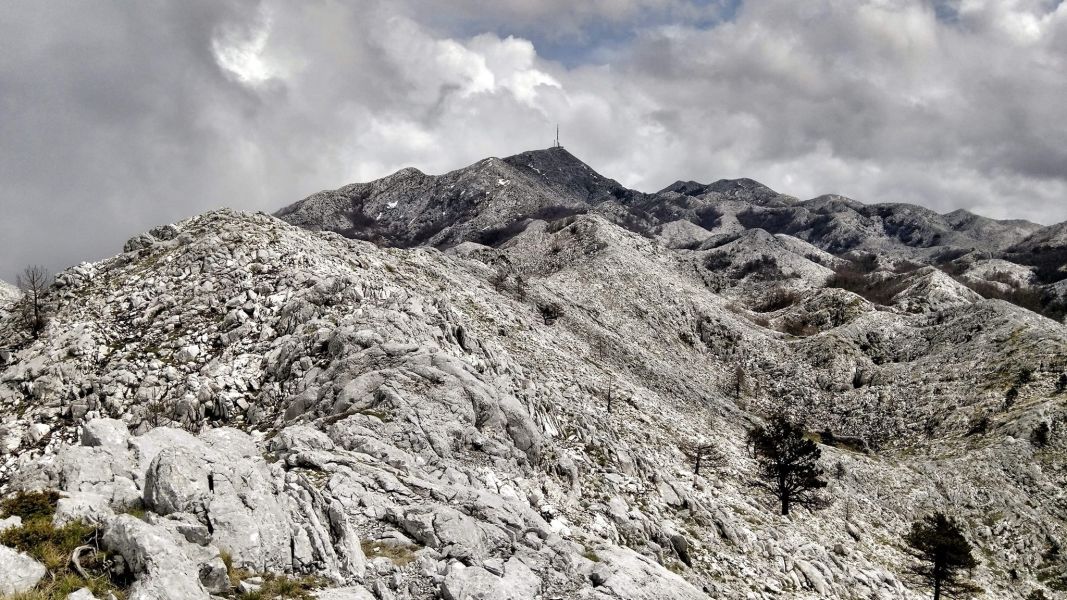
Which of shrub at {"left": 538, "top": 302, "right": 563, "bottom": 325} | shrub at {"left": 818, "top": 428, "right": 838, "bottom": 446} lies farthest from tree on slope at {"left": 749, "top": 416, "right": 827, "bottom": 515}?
shrub at {"left": 538, "top": 302, "right": 563, "bottom": 325}

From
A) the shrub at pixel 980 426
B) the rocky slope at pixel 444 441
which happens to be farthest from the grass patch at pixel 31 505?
the shrub at pixel 980 426

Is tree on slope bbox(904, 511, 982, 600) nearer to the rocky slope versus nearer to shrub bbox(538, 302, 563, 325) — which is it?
the rocky slope

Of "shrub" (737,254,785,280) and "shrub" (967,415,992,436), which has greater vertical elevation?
"shrub" (737,254,785,280)

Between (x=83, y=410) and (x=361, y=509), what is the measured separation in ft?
61.6

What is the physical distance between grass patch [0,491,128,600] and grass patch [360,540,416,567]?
6.76 m

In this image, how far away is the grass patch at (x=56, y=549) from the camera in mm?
11680

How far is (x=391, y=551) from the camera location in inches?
687

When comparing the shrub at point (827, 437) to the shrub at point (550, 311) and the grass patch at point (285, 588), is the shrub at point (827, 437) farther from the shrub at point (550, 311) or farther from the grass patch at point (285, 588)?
the grass patch at point (285, 588)

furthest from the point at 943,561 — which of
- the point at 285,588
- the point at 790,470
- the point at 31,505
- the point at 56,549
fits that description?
the point at 31,505

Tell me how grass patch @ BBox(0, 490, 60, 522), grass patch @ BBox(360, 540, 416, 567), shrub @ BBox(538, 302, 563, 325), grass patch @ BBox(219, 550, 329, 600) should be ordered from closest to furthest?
A: grass patch @ BBox(0, 490, 60, 522)
grass patch @ BBox(219, 550, 329, 600)
grass patch @ BBox(360, 540, 416, 567)
shrub @ BBox(538, 302, 563, 325)

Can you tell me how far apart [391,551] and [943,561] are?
1556 inches

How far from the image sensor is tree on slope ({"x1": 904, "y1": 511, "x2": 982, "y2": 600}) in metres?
36.4

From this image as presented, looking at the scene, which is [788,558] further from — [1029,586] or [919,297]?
[919,297]

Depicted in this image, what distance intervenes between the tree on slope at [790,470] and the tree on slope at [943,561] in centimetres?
734
